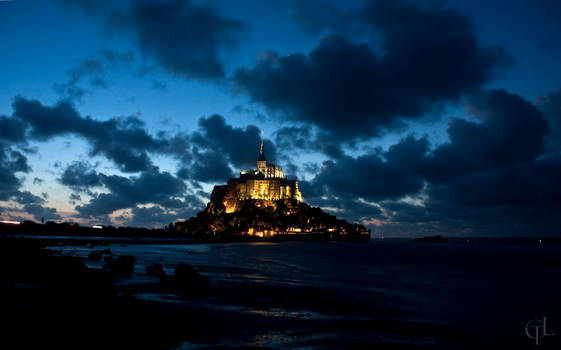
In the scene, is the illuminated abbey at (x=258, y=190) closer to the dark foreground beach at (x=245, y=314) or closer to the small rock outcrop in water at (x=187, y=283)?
the dark foreground beach at (x=245, y=314)

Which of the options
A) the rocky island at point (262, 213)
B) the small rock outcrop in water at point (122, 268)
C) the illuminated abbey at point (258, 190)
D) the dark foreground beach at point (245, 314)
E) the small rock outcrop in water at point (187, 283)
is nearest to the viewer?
the dark foreground beach at point (245, 314)

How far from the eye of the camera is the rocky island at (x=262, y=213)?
446ft

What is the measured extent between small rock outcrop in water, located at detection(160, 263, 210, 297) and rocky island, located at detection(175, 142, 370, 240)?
109799mm

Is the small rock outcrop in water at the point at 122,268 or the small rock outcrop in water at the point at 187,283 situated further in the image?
the small rock outcrop in water at the point at 122,268

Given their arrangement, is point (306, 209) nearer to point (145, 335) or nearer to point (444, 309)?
Answer: point (444, 309)

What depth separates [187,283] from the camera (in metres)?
20.1

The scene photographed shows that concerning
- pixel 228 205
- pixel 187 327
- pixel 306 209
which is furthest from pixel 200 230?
pixel 187 327

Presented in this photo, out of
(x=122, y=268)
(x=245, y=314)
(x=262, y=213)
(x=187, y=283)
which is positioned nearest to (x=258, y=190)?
(x=262, y=213)

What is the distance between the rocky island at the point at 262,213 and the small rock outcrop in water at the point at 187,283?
360 ft

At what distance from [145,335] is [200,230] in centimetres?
14091

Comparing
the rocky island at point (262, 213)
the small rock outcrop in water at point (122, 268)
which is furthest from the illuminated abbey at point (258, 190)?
the small rock outcrop in water at point (122, 268)

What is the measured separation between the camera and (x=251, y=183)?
146625 mm

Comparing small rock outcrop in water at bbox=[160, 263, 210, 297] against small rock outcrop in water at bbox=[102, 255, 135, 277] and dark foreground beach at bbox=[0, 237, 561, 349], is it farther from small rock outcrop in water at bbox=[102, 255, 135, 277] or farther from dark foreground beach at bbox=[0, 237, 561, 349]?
small rock outcrop in water at bbox=[102, 255, 135, 277]

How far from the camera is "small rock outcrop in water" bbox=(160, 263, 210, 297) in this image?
1961 centimetres
